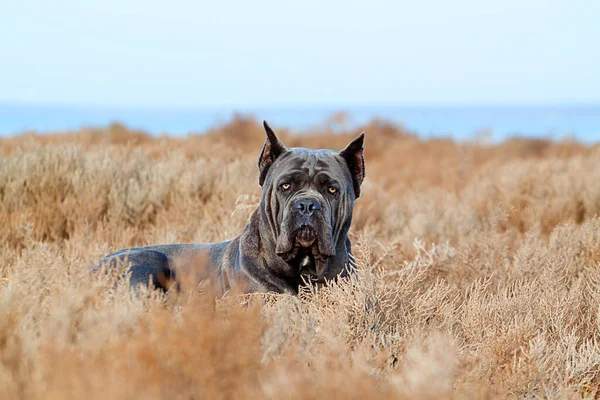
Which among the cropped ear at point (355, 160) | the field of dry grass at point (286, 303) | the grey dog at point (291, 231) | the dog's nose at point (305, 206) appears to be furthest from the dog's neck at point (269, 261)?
the cropped ear at point (355, 160)

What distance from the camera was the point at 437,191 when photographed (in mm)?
12672

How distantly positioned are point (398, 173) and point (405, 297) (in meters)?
11.2

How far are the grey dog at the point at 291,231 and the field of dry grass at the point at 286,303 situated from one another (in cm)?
25

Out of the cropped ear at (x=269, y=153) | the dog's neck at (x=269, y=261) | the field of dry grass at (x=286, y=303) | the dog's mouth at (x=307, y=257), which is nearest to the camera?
the field of dry grass at (x=286, y=303)

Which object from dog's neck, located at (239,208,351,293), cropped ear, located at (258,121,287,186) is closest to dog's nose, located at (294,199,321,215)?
dog's neck, located at (239,208,351,293)

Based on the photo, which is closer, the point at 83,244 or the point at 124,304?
the point at 124,304

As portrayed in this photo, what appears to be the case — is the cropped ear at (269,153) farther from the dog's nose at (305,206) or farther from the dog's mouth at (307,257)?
the dog's mouth at (307,257)

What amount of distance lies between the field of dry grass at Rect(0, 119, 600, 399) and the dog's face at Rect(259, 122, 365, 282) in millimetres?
263

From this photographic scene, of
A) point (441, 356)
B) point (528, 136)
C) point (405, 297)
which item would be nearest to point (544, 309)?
point (405, 297)

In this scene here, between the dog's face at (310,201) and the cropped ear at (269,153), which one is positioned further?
the cropped ear at (269,153)

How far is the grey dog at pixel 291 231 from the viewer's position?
4789 millimetres

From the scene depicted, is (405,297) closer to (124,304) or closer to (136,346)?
(124,304)

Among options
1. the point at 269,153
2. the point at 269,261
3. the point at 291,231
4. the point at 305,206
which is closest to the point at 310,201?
the point at 305,206

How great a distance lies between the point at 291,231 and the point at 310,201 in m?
0.23
